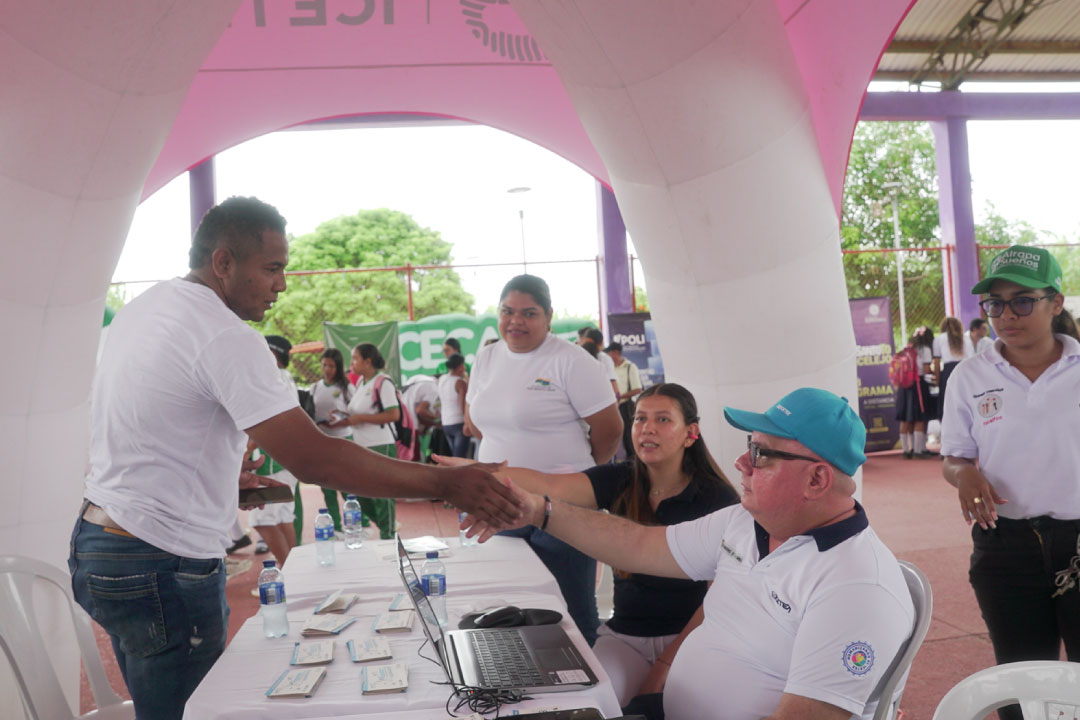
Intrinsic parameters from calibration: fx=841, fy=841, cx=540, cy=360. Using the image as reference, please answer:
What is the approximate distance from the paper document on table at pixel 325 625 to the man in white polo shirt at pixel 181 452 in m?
0.23

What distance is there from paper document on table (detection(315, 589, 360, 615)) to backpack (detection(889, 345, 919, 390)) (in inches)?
371

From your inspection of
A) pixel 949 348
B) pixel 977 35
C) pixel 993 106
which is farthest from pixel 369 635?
pixel 977 35

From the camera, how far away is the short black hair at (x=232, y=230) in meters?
2.08

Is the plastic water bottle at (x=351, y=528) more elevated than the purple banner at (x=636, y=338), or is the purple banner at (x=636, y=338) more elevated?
the purple banner at (x=636, y=338)

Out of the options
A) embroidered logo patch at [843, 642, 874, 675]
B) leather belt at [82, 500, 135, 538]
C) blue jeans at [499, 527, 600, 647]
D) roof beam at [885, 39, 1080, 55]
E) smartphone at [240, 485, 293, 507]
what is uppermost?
roof beam at [885, 39, 1080, 55]

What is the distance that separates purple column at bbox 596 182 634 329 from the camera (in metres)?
10.7

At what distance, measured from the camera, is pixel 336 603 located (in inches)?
89.1

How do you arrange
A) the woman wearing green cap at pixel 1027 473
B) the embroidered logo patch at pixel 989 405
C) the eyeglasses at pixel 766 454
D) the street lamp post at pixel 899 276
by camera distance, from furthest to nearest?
the street lamp post at pixel 899 276, the embroidered logo patch at pixel 989 405, the woman wearing green cap at pixel 1027 473, the eyeglasses at pixel 766 454

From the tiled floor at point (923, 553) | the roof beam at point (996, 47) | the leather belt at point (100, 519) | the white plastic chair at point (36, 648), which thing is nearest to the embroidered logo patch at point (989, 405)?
the tiled floor at point (923, 553)

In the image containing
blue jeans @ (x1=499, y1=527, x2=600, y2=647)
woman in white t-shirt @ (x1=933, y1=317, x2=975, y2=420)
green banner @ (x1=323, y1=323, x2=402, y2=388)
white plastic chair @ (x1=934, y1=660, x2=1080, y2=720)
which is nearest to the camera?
white plastic chair @ (x1=934, y1=660, x2=1080, y2=720)

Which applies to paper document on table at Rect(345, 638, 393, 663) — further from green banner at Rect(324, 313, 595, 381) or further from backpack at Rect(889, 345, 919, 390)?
backpack at Rect(889, 345, 919, 390)

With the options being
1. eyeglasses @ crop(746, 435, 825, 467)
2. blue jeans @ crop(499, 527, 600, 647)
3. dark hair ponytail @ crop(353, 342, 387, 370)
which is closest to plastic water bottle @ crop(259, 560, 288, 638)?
eyeglasses @ crop(746, 435, 825, 467)

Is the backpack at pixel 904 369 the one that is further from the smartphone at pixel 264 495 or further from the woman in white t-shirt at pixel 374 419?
the smartphone at pixel 264 495

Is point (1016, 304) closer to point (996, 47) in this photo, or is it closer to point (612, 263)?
point (612, 263)
